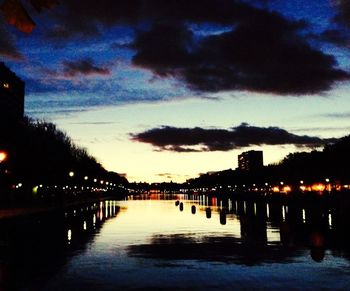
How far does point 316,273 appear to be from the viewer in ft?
64.0

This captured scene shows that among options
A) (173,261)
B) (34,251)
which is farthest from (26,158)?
(173,261)

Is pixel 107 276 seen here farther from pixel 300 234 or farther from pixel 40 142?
pixel 40 142

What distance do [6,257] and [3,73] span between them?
575 feet

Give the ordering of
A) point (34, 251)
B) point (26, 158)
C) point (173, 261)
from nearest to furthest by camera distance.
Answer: point (173, 261), point (34, 251), point (26, 158)

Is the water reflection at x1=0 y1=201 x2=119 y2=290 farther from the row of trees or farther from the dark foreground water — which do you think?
the row of trees

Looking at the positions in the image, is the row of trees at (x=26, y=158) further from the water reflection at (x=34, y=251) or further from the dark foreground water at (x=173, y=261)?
the dark foreground water at (x=173, y=261)

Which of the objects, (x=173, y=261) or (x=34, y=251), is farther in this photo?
(x=34, y=251)

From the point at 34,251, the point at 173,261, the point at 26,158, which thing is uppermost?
the point at 26,158

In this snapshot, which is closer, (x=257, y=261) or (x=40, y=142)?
(x=257, y=261)

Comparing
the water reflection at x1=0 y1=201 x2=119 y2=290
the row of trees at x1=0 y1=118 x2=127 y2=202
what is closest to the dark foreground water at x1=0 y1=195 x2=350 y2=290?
the water reflection at x1=0 y1=201 x2=119 y2=290

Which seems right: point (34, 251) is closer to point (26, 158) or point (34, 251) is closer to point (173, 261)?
point (173, 261)

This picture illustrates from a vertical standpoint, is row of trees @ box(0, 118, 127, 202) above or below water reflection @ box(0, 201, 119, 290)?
above

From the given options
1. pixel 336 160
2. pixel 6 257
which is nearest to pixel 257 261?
pixel 6 257

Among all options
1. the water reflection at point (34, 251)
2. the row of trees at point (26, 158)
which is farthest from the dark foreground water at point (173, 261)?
the row of trees at point (26, 158)
